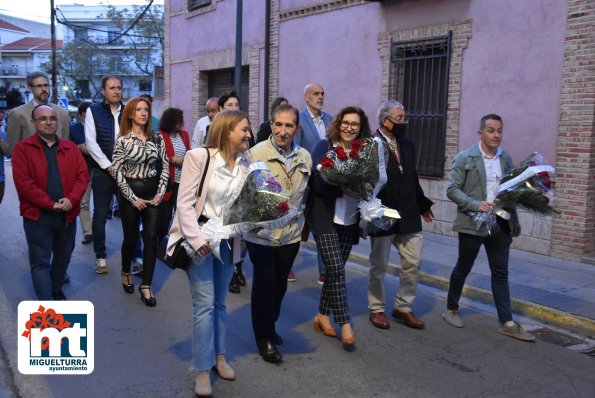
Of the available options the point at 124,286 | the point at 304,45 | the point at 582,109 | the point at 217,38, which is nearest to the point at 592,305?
the point at 582,109

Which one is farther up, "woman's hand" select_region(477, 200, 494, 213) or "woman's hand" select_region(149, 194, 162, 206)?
"woman's hand" select_region(477, 200, 494, 213)

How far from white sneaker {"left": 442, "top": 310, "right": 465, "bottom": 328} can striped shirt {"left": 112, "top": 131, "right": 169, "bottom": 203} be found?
9.87 feet

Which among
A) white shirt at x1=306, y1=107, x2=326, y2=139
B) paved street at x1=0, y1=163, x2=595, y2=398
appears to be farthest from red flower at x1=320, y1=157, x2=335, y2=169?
white shirt at x1=306, y1=107, x2=326, y2=139

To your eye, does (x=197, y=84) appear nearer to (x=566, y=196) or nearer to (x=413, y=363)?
(x=566, y=196)

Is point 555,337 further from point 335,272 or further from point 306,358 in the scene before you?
point 306,358

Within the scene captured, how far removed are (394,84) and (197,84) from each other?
8816 millimetres

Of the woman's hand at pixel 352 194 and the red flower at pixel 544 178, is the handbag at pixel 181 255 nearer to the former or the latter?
the woman's hand at pixel 352 194

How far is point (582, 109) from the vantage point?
803cm

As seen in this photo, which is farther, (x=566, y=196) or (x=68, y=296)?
(x=566, y=196)

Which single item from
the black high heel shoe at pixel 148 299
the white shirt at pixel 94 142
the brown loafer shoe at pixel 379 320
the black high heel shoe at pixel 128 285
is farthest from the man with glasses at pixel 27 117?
the brown loafer shoe at pixel 379 320

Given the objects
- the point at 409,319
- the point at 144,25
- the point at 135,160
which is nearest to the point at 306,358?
the point at 409,319

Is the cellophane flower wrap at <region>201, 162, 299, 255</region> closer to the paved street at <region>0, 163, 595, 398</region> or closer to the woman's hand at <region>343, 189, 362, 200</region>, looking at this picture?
the woman's hand at <region>343, 189, 362, 200</region>

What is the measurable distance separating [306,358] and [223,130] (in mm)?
1925

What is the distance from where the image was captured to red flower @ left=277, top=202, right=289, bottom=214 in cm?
391
